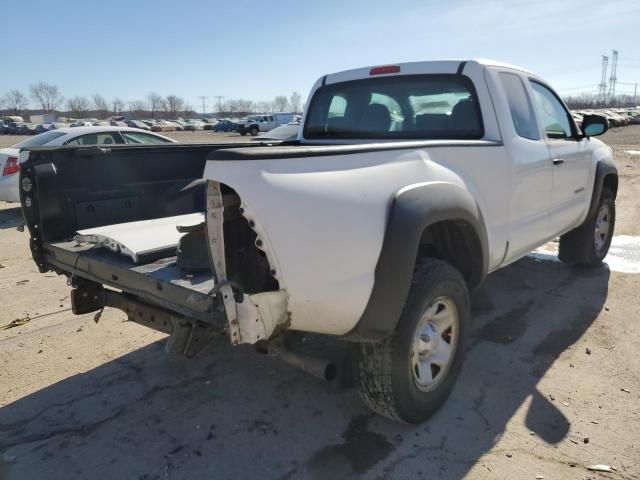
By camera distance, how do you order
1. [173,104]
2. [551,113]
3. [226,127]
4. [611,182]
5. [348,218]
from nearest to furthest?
[348,218], [551,113], [611,182], [226,127], [173,104]

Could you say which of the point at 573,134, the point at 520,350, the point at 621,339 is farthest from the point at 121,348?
the point at 573,134

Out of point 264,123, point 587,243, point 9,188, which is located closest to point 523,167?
point 587,243

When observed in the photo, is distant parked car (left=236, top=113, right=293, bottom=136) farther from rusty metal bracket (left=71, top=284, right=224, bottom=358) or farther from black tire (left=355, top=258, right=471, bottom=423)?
black tire (left=355, top=258, right=471, bottom=423)

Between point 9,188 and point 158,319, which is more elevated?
point 9,188

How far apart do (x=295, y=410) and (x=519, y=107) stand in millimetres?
2720

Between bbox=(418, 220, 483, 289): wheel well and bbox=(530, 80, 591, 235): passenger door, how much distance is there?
54.5 inches

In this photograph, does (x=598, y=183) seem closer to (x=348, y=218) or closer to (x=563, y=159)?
(x=563, y=159)

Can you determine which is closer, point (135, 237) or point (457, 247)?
point (135, 237)

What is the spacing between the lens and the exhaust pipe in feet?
8.54

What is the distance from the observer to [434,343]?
9.65ft

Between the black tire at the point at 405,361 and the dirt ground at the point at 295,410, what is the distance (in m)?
0.18

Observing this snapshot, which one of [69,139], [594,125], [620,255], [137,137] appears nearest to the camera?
[594,125]

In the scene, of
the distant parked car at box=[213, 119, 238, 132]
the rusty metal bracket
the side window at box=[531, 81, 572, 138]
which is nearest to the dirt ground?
the rusty metal bracket

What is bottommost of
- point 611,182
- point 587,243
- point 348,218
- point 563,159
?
point 587,243
